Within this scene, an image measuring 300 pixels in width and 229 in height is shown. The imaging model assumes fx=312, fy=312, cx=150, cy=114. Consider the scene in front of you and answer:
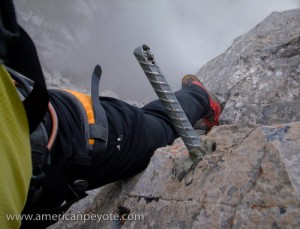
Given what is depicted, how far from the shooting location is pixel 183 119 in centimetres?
118

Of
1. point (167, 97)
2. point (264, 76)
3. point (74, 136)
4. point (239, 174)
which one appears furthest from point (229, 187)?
point (264, 76)

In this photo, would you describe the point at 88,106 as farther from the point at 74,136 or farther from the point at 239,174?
the point at 239,174

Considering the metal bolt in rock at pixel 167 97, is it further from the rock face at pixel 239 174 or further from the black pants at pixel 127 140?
the black pants at pixel 127 140

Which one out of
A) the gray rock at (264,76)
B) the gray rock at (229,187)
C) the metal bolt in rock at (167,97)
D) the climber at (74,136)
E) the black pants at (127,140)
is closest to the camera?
the gray rock at (229,187)

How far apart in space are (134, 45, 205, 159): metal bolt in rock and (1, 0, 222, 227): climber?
23cm

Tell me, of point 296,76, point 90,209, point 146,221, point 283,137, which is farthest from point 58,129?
point 296,76

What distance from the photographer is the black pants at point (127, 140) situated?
48.4 inches

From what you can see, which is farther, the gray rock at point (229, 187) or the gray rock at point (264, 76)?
the gray rock at point (264, 76)

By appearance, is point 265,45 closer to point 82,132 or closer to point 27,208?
point 82,132

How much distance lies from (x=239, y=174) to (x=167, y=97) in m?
0.42

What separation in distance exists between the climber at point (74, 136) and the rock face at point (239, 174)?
14 centimetres

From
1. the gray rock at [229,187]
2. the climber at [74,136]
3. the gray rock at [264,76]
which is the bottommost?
the gray rock at [264,76]

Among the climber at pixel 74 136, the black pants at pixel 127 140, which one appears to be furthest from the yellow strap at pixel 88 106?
the black pants at pixel 127 140

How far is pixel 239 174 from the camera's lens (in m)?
0.83
